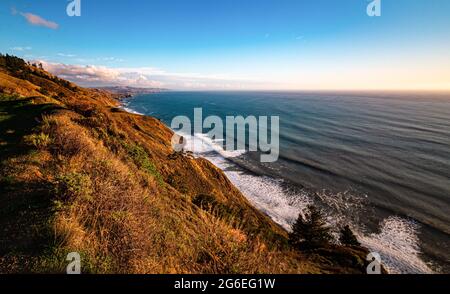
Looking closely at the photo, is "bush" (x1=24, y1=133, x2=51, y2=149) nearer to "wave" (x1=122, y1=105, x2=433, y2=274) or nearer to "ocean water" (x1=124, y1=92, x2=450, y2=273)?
"wave" (x1=122, y1=105, x2=433, y2=274)

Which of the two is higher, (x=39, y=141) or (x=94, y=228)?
(x=39, y=141)

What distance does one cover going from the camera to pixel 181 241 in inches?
230

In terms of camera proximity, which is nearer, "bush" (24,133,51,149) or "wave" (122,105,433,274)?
"bush" (24,133,51,149)

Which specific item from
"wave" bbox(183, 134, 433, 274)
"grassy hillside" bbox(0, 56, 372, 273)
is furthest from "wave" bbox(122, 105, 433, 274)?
"grassy hillside" bbox(0, 56, 372, 273)

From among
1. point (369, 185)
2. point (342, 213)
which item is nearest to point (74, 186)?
point (342, 213)

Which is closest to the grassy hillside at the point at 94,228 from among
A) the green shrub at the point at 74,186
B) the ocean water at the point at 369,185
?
the green shrub at the point at 74,186

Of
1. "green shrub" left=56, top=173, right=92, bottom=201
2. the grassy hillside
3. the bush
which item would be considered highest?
the bush

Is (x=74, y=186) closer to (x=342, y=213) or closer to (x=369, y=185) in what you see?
(x=342, y=213)

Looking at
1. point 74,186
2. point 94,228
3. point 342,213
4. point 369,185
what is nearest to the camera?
point 94,228

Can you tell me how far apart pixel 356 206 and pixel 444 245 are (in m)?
7.84

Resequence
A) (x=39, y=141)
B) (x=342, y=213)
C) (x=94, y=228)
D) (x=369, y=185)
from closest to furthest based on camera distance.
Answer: (x=94, y=228)
(x=39, y=141)
(x=342, y=213)
(x=369, y=185)
